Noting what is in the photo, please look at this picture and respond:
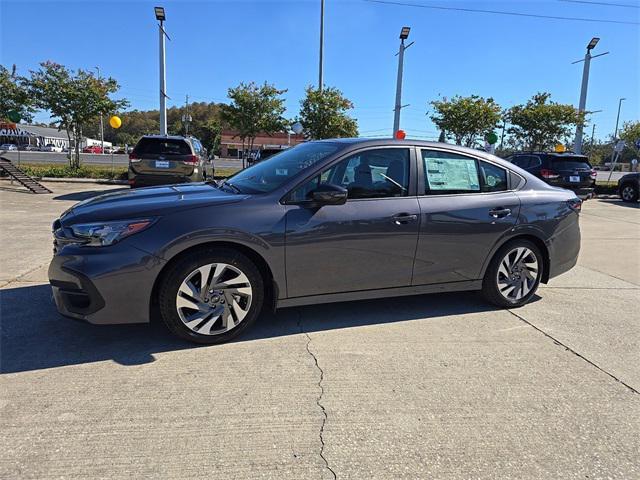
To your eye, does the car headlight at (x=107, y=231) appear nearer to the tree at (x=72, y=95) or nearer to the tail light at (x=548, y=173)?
the tail light at (x=548, y=173)

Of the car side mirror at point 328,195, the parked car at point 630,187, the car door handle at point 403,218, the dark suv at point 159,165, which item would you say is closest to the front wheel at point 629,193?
the parked car at point 630,187

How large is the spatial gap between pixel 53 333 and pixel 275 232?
198 cm

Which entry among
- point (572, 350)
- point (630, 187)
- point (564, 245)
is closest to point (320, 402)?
point (572, 350)

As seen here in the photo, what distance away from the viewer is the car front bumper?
3.34 meters

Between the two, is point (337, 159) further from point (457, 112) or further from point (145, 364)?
point (457, 112)

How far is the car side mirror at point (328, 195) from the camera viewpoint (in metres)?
3.72

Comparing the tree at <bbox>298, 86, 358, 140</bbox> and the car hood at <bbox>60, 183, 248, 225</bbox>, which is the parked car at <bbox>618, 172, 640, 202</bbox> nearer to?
the tree at <bbox>298, 86, 358, 140</bbox>

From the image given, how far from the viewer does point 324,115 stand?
77.5 feet

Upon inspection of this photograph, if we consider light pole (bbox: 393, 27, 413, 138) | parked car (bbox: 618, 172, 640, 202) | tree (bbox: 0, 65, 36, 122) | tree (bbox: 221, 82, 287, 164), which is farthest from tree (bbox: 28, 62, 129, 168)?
parked car (bbox: 618, 172, 640, 202)

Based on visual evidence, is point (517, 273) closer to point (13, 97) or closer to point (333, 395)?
point (333, 395)

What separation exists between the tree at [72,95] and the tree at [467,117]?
51.1 ft

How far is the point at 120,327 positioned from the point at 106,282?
2.68ft

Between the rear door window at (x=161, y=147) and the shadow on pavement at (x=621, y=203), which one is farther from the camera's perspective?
the shadow on pavement at (x=621, y=203)

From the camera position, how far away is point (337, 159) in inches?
159
